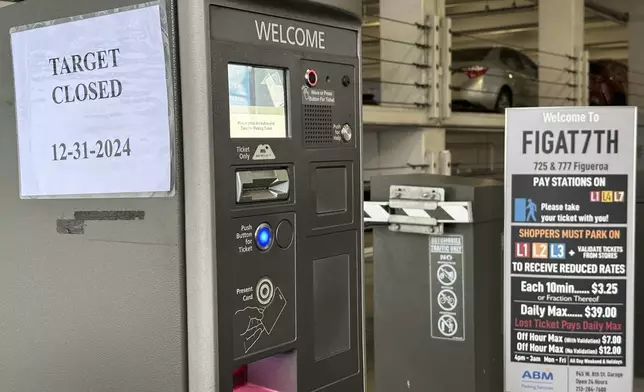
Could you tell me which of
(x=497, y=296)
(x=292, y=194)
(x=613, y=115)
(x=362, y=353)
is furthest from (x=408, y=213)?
(x=292, y=194)

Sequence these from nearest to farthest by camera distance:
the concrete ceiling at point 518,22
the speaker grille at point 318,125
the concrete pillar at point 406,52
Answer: the speaker grille at point 318,125 → the concrete pillar at point 406,52 → the concrete ceiling at point 518,22

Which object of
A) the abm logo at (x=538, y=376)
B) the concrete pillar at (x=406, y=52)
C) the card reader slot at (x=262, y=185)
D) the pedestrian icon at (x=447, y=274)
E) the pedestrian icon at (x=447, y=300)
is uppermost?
the concrete pillar at (x=406, y=52)

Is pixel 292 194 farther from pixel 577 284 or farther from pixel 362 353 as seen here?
pixel 577 284

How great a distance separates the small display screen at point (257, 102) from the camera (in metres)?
1.64

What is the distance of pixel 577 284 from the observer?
14.1 feet

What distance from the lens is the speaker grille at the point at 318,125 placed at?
5.91 ft

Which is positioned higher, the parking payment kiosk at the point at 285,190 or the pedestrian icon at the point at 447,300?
the parking payment kiosk at the point at 285,190

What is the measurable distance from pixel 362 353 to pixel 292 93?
71cm

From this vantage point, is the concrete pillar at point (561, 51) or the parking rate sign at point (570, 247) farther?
the concrete pillar at point (561, 51)

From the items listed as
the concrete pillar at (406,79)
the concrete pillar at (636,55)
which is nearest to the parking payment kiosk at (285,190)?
the concrete pillar at (406,79)

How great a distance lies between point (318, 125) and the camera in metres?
1.84

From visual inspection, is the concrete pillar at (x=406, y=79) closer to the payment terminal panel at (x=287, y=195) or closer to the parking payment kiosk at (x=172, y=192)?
the payment terminal panel at (x=287, y=195)

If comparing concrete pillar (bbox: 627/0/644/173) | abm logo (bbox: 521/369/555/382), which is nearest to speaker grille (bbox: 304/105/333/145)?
abm logo (bbox: 521/369/555/382)

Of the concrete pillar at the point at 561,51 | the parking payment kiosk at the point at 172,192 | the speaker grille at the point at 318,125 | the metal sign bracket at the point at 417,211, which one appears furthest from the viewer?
the concrete pillar at the point at 561,51
